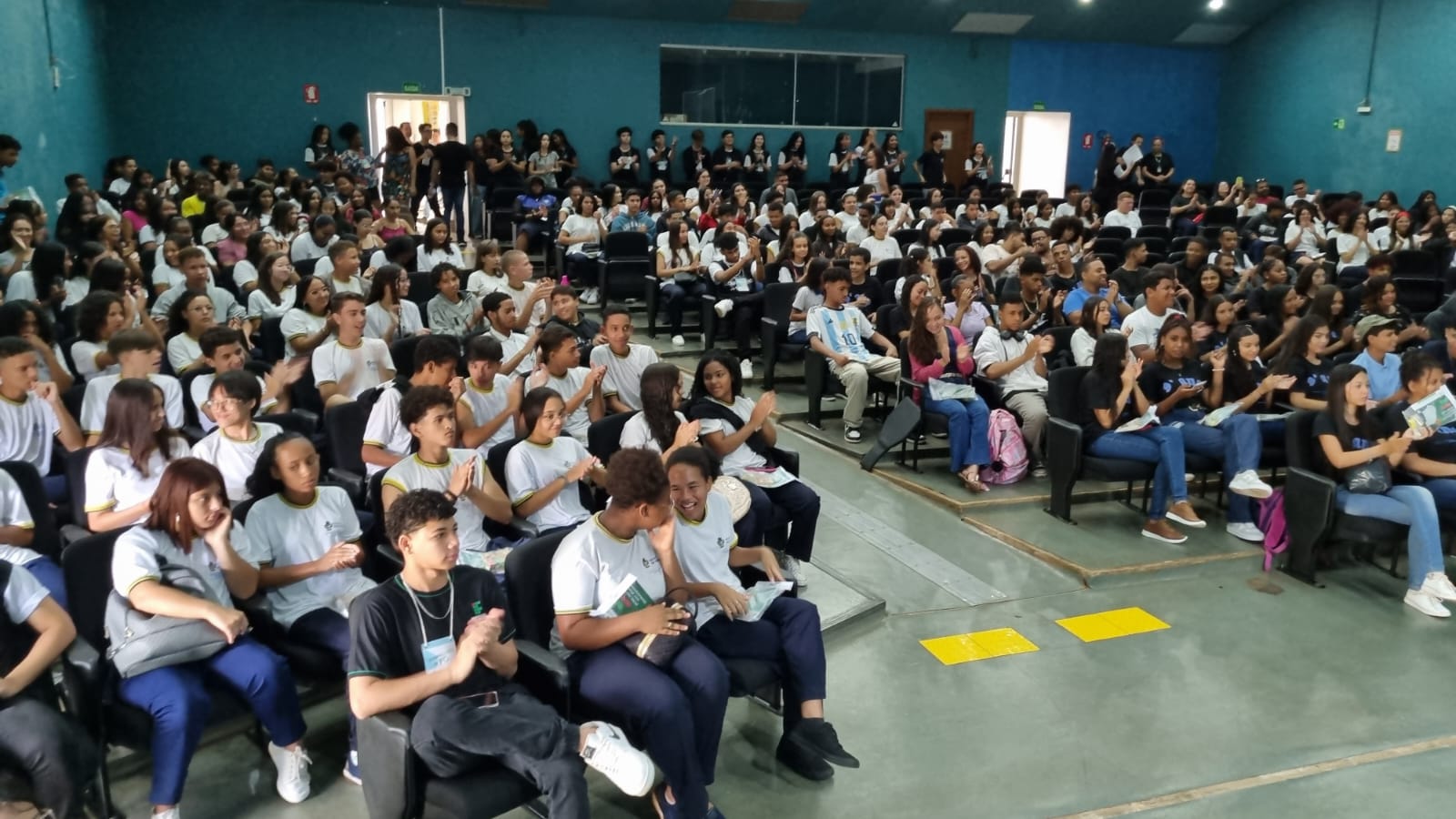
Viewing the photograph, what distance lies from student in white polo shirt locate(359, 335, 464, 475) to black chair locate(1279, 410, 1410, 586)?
12.9 ft

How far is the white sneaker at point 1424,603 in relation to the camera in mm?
4762

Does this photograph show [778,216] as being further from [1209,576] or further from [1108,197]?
[1108,197]

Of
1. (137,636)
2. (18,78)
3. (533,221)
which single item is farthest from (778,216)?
(137,636)

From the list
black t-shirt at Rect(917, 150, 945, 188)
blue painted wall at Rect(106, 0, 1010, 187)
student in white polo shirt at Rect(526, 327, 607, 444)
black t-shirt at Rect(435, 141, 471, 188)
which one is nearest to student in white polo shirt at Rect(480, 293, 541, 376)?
student in white polo shirt at Rect(526, 327, 607, 444)

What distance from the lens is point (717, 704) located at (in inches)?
118

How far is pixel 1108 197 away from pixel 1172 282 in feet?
33.1

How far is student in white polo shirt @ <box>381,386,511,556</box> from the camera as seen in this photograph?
3.62m

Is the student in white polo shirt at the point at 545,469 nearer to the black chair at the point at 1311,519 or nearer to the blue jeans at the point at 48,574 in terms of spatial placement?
the blue jeans at the point at 48,574

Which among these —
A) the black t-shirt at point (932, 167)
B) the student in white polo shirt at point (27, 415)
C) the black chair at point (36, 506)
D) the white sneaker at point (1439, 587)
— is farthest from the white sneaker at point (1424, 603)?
the black t-shirt at point (932, 167)

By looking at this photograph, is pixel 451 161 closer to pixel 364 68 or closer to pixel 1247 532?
pixel 364 68

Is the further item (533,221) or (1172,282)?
(533,221)

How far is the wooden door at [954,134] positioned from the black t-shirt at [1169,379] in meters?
11.3

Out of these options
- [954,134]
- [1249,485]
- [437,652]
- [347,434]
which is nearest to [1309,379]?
[1249,485]

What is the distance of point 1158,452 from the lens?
553 cm
